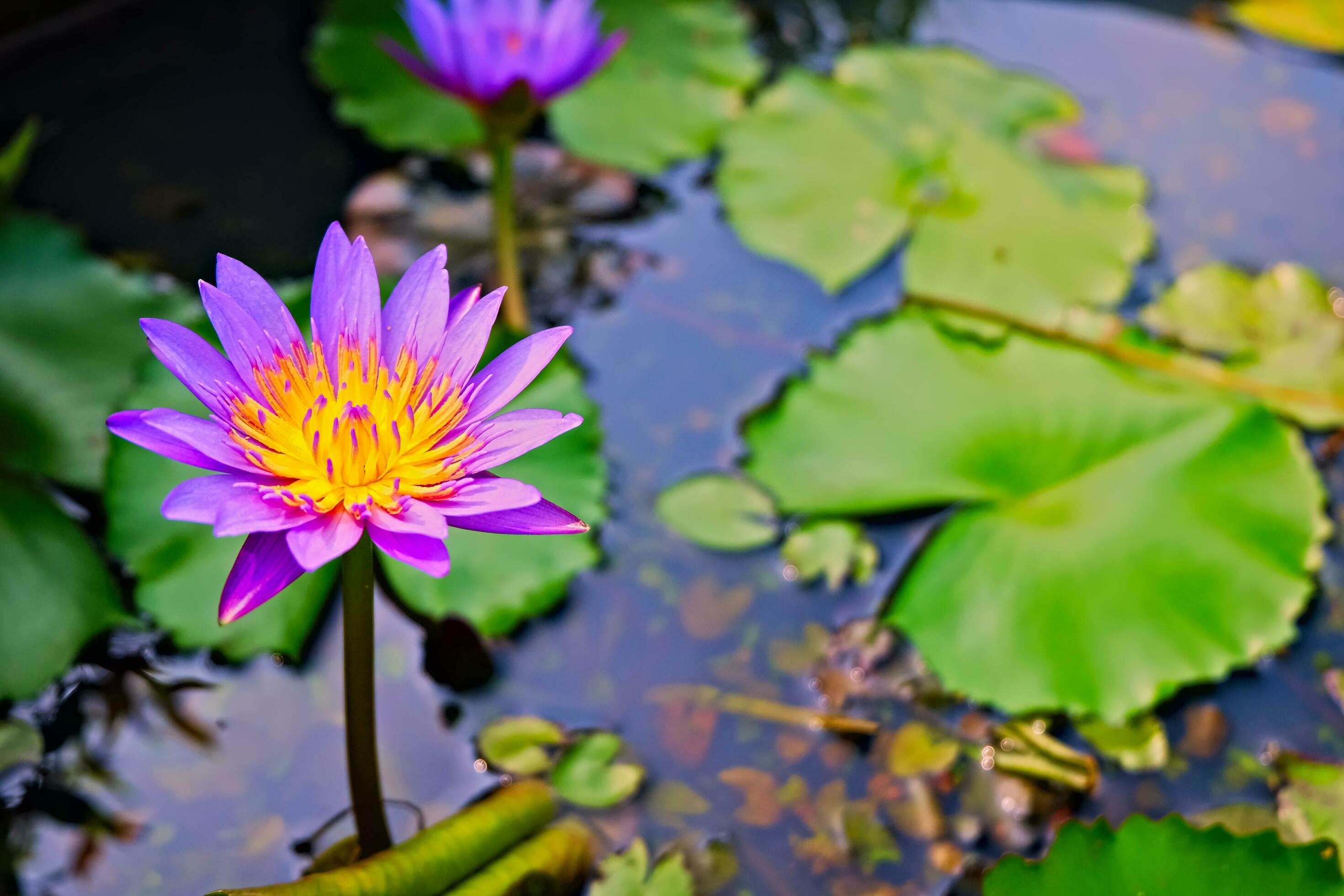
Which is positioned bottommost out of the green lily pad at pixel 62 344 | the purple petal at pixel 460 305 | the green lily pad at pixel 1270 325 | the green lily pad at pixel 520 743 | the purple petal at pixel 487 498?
the green lily pad at pixel 520 743

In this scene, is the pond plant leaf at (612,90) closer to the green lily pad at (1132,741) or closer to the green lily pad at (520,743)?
the green lily pad at (520,743)

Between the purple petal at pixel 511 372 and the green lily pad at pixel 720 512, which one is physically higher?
the purple petal at pixel 511 372

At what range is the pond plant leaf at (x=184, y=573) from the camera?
4.95 ft

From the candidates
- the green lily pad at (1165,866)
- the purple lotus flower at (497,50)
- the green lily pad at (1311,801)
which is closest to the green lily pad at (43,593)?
the purple lotus flower at (497,50)

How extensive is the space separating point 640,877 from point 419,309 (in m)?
0.82

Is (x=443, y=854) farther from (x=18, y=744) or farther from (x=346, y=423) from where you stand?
(x=18, y=744)

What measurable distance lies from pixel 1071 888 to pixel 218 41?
262cm

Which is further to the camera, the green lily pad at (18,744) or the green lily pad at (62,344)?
the green lily pad at (62,344)

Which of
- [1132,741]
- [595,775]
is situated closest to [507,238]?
[595,775]

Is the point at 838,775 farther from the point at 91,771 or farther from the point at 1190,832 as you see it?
the point at 91,771

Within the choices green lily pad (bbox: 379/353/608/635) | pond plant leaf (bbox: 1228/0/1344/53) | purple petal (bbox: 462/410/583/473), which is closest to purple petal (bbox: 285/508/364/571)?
purple petal (bbox: 462/410/583/473)

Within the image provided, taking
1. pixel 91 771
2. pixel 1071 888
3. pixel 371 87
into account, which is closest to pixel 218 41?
pixel 371 87

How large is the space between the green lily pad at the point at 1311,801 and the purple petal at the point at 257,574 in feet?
4.67

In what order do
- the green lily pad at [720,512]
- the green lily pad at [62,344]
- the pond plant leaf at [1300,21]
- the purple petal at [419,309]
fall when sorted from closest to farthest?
the purple petal at [419,309]
the green lily pad at [62,344]
the green lily pad at [720,512]
the pond plant leaf at [1300,21]
